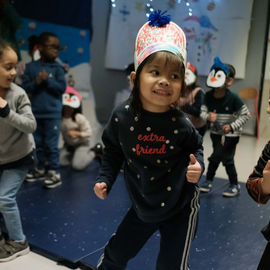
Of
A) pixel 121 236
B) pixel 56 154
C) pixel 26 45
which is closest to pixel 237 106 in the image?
pixel 121 236

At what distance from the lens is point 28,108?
1937 millimetres

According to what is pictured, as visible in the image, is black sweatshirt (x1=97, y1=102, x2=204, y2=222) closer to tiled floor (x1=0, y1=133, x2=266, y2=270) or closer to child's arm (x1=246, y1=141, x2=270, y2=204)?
child's arm (x1=246, y1=141, x2=270, y2=204)

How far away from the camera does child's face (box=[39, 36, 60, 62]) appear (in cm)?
276

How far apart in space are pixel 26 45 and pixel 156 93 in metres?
2.56

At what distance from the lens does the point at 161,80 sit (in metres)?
1.23

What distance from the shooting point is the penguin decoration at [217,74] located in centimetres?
192

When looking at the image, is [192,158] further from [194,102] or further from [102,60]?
[102,60]

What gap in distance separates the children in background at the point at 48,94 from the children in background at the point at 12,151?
0.87 meters

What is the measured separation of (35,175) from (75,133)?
56 centimetres

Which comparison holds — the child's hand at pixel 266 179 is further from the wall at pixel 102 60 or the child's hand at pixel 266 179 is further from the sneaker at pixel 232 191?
the sneaker at pixel 232 191

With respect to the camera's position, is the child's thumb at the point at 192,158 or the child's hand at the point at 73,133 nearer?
the child's thumb at the point at 192,158

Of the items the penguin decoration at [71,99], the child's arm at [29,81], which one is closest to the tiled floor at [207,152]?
the child's arm at [29,81]

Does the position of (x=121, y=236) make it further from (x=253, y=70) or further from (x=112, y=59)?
(x=112, y=59)

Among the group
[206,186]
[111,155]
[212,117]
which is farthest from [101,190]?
[206,186]
